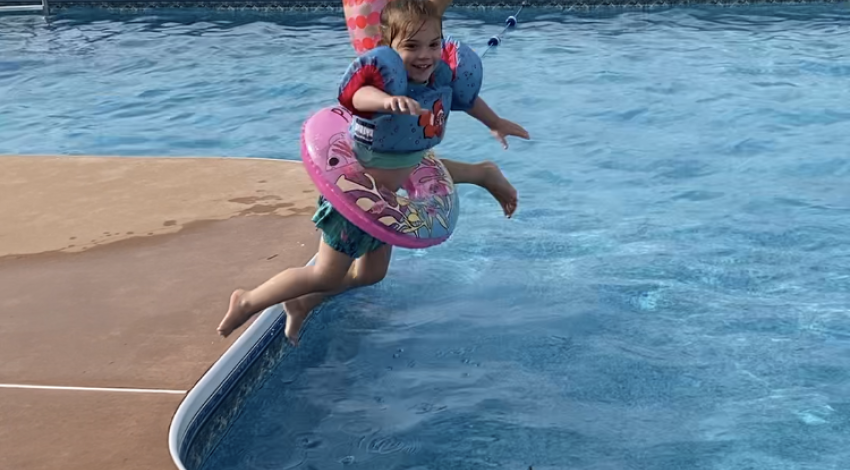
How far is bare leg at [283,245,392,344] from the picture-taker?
193 inches

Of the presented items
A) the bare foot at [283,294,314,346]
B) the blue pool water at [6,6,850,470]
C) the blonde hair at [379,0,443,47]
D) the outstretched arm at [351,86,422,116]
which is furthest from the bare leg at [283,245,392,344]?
the blonde hair at [379,0,443,47]

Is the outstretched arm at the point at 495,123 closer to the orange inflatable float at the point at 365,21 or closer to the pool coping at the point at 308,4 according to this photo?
the orange inflatable float at the point at 365,21

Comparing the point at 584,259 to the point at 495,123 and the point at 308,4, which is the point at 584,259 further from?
the point at 308,4

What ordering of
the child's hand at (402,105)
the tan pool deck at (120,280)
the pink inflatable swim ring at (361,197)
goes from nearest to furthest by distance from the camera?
the child's hand at (402,105)
the tan pool deck at (120,280)
the pink inflatable swim ring at (361,197)

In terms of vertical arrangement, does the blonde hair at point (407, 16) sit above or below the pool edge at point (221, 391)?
above

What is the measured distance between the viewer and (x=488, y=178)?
191 inches

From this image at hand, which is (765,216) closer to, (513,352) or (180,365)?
(513,352)

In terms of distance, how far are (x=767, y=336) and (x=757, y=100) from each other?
5544 millimetres

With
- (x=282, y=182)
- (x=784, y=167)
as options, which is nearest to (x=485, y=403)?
(x=282, y=182)

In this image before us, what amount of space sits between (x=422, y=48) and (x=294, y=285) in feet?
3.83

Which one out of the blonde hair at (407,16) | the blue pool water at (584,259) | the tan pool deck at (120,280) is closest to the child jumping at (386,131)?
the blonde hair at (407,16)

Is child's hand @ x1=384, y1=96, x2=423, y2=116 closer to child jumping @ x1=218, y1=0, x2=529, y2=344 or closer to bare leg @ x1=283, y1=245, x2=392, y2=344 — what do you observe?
child jumping @ x1=218, y1=0, x2=529, y2=344

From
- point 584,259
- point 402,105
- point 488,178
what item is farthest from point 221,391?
point 584,259

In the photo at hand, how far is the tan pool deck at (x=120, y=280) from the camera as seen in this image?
4215 millimetres
